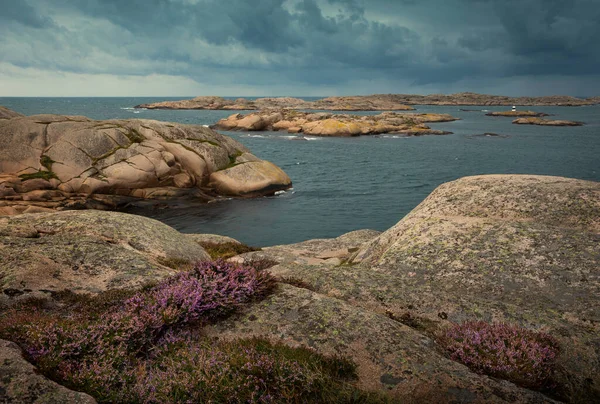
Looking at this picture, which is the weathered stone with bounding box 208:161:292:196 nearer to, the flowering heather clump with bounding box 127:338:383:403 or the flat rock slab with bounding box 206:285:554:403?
the flat rock slab with bounding box 206:285:554:403

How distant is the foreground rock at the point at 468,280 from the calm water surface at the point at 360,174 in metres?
18.2

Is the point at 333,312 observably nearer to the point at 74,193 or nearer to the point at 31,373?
the point at 31,373

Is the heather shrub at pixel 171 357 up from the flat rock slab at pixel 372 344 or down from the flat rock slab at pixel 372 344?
up

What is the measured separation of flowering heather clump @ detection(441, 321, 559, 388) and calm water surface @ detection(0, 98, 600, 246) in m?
23.4

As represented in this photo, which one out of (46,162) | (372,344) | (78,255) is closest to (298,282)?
(372,344)

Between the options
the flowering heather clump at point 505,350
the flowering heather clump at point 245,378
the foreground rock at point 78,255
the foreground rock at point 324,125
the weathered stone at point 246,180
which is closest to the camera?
the flowering heather clump at point 245,378

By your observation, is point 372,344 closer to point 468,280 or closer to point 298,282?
point 298,282

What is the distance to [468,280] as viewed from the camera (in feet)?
32.9

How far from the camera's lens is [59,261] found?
344 inches

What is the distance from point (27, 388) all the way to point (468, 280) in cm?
943

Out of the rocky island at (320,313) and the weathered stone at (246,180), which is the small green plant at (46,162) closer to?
the weathered stone at (246,180)

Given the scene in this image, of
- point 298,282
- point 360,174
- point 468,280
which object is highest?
point 298,282

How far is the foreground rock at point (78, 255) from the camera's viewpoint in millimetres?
7895

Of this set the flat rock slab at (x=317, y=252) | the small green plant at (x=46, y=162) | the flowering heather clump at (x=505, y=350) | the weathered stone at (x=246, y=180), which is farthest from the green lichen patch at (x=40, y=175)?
the flowering heather clump at (x=505, y=350)
